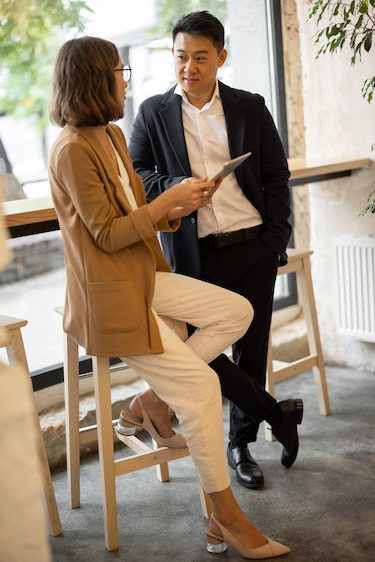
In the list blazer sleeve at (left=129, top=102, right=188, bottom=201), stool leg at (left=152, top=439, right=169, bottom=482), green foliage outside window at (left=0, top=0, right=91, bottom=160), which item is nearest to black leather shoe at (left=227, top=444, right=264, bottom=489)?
stool leg at (left=152, top=439, right=169, bottom=482)

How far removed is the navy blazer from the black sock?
55 centimetres

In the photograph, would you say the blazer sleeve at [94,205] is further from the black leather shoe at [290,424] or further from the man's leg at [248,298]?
the black leather shoe at [290,424]

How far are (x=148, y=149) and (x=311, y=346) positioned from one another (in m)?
1.27

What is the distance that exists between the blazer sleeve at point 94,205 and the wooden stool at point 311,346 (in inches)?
48.9

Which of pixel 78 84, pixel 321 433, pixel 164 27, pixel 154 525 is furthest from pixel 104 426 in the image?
pixel 164 27

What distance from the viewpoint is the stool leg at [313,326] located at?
11.2 ft

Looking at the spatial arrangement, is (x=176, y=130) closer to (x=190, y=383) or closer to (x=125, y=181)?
(x=125, y=181)

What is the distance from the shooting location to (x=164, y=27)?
11.9ft

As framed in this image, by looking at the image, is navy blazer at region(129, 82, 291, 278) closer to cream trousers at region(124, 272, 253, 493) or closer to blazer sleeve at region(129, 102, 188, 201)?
blazer sleeve at region(129, 102, 188, 201)

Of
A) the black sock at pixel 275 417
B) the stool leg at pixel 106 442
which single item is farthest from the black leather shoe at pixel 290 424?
the stool leg at pixel 106 442

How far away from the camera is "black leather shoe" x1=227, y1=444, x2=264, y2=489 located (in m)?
2.83

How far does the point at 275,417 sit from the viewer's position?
2740 mm

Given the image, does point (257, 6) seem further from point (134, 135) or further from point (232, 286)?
point (232, 286)

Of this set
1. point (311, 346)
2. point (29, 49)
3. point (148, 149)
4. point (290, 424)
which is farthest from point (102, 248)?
point (311, 346)
